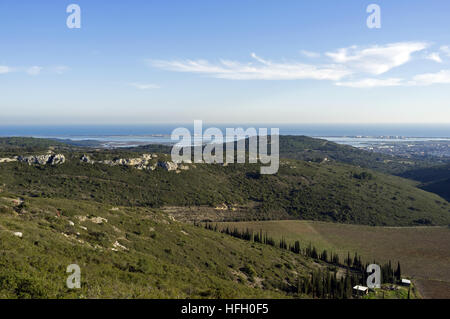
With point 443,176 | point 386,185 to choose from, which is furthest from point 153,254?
A: point 443,176

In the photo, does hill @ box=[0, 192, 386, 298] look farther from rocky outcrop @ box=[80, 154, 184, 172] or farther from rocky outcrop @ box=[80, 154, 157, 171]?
rocky outcrop @ box=[80, 154, 157, 171]

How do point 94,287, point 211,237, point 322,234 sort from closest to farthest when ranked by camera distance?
point 94,287 → point 211,237 → point 322,234

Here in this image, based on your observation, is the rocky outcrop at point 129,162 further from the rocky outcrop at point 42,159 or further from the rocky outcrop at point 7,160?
the rocky outcrop at point 7,160

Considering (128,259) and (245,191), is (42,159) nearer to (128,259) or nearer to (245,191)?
(245,191)

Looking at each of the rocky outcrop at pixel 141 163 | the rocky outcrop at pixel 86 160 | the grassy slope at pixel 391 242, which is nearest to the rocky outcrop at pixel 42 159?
the rocky outcrop at pixel 86 160

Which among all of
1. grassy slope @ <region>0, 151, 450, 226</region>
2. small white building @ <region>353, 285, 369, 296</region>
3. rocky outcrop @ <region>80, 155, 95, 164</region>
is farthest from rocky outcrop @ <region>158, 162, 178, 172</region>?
small white building @ <region>353, 285, 369, 296</region>

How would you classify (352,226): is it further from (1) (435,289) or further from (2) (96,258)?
(2) (96,258)
